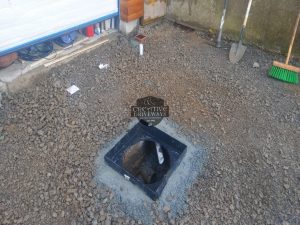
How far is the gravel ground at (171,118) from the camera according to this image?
244cm

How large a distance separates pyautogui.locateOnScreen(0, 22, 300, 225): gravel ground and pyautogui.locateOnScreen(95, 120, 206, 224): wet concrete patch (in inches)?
2.3

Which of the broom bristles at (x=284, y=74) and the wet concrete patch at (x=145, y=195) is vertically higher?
the broom bristles at (x=284, y=74)

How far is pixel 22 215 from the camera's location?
2.35m

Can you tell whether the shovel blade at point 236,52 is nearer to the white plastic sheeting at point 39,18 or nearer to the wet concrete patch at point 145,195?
the wet concrete patch at point 145,195

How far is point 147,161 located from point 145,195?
0.53 m

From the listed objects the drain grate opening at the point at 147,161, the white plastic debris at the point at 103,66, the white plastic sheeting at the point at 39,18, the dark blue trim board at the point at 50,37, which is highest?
the white plastic sheeting at the point at 39,18

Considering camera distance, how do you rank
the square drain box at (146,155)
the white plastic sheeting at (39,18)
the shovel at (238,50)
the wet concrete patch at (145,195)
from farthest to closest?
the shovel at (238,50) → the white plastic sheeting at (39,18) → the square drain box at (146,155) → the wet concrete patch at (145,195)

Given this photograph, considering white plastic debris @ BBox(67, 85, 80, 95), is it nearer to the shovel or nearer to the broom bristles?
the shovel

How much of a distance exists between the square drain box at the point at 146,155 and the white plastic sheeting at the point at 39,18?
2055mm

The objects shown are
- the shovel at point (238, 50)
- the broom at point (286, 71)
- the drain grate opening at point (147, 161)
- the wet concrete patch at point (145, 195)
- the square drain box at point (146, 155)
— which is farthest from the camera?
the shovel at point (238, 50)

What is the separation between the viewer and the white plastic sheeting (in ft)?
10.9

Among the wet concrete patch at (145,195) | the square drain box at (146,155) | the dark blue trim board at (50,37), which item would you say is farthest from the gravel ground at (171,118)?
the dark blue trim board at (50,37)

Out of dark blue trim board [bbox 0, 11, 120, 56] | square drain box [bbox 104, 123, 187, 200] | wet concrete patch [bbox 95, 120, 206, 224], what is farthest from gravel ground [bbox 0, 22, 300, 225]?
Answer: dark blue trim board [bbox 0, 11, 120, 56]

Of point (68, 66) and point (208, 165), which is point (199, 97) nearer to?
point (208, 165)
